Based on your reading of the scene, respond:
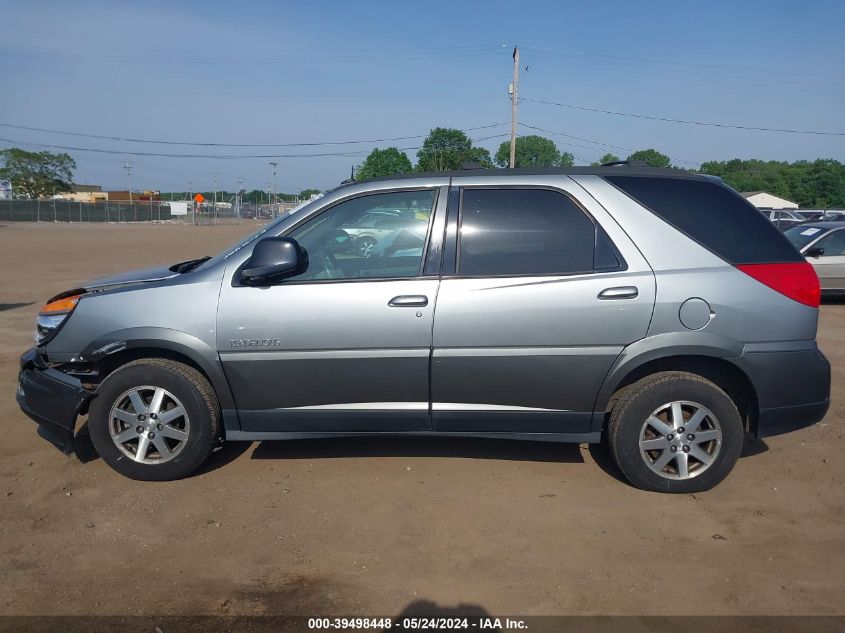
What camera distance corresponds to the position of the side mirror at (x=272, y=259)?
391cm

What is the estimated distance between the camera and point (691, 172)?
445 centimetres

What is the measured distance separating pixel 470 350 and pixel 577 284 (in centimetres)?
72

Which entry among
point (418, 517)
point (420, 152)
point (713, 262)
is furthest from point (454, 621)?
point (420, 152)

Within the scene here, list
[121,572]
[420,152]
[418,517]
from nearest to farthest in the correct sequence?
[121,572] → [418,517] → [420,152]

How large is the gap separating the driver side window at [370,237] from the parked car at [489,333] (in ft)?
0.06

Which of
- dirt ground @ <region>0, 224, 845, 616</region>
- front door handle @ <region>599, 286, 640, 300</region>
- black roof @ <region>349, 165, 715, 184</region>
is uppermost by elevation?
A: black roof @ <region>349, 165, 715, 184</region>

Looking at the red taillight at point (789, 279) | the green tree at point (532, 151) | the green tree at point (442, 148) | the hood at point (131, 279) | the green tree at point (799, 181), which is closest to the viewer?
the red taillight at point (789, 279)

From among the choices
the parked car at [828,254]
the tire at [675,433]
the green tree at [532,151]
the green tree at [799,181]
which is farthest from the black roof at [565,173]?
the green tree at [799,181]

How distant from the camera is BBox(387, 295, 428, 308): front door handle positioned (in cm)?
397

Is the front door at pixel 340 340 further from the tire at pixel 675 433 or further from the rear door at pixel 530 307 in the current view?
the tire at pixel 675 433

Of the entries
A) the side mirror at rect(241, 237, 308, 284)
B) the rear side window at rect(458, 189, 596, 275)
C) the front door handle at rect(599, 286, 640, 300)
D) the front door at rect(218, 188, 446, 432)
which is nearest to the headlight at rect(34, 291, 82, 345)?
the front door at rect(218, 188, 446, 432)

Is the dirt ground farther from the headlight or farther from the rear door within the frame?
the headlight

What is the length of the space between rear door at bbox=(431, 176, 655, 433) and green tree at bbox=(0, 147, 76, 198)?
10090 cm

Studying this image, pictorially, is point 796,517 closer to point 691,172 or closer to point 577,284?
point 577,284
